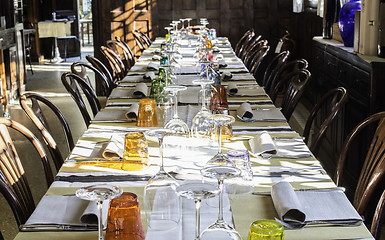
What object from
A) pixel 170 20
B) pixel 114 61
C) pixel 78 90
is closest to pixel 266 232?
pixel 78 90

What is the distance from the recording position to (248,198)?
1.96 metres

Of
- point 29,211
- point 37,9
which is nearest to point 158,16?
point 37,9

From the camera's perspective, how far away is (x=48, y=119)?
23.4 feet

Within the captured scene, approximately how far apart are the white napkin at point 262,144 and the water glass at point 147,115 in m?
0.60

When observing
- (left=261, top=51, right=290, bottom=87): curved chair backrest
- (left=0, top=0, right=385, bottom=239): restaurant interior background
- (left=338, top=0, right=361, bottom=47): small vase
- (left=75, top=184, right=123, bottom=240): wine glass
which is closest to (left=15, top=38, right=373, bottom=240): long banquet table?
(left=75, top=184, right=123, bottom=240): wine glass

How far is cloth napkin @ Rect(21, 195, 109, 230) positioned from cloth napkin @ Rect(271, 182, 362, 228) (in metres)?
0.55

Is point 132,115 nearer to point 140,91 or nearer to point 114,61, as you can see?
point 140,91

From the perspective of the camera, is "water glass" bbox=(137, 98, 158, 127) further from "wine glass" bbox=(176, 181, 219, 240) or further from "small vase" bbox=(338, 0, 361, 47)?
"small vase" bbox=(338, 0, 361, 47)

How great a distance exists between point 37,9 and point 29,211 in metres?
11.9

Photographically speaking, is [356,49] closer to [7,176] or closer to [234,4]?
[7,176]

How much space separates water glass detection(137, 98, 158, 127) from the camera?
2.99 metres

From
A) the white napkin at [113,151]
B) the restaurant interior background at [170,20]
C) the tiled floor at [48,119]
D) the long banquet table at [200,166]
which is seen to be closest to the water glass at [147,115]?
the long banquet table at [200,166]

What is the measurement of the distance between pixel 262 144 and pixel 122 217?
3.90 ft

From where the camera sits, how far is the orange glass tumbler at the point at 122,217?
1447 mm
